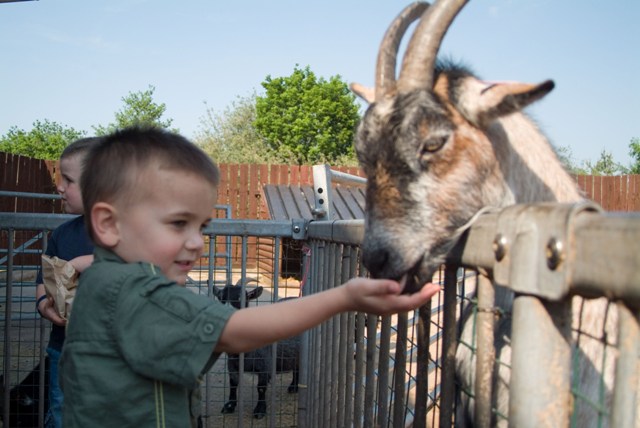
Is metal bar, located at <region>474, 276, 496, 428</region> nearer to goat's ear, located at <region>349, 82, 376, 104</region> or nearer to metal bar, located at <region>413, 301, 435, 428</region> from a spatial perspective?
metal bar, located at <region>413, 301, 435, 428</region>

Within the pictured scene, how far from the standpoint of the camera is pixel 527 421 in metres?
1.15

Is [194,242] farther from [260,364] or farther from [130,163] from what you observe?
[260,364]

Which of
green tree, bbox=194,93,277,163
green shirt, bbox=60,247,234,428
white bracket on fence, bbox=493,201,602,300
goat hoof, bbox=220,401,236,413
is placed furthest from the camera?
green tree, bbox=194,93,277,163

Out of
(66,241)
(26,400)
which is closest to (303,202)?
(26,400)

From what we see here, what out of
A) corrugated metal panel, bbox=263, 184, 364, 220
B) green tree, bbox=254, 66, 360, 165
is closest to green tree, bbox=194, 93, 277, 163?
green tree, bbox=254, 66, 360, 165

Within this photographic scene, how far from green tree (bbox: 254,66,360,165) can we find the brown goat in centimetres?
4734

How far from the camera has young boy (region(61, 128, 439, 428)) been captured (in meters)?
1.65

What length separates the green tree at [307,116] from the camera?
51688 mm

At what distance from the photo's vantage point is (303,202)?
13.2 meters

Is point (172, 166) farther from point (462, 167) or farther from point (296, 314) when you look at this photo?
point (462, 167)

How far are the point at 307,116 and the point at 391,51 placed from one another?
1999 inches

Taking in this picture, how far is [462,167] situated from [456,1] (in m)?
0.68

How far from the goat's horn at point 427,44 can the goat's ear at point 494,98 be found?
0.17m

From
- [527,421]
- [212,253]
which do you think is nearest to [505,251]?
[527,421]
